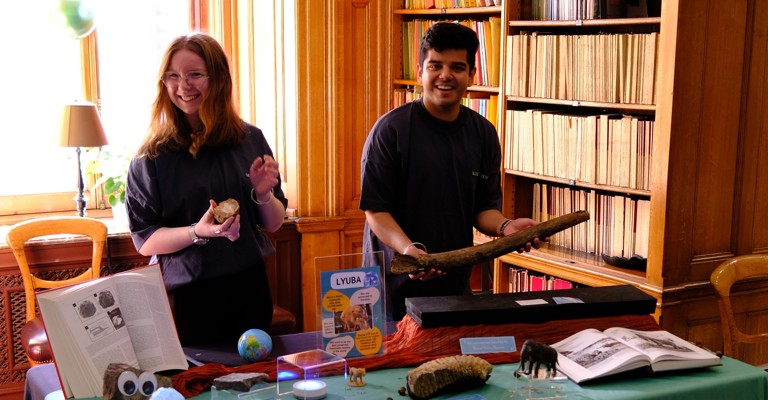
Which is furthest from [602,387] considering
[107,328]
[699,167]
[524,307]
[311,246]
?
[311,246]

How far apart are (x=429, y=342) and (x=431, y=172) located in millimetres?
710

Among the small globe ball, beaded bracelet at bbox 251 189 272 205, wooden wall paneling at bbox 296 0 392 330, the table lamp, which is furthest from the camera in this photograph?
wooden wall paneling at bbox 296 0 392 330

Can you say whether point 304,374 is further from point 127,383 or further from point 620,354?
point 620,354

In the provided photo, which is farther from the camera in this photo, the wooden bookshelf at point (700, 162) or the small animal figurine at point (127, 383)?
the wooden bookshelf at point (700, 162)

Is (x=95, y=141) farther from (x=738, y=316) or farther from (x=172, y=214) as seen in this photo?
(x=738, y=316)

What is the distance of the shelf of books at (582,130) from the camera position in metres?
3.46

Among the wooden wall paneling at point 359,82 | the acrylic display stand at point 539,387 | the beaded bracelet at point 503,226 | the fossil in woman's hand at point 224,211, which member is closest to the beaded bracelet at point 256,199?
the fossil in woman's hand at point 224,211

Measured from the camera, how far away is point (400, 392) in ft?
6.51

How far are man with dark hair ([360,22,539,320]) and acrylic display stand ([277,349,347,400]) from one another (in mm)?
695

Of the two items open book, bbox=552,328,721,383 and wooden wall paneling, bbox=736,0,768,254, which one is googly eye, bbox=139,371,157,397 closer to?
open book, bbox=552,328,721,383

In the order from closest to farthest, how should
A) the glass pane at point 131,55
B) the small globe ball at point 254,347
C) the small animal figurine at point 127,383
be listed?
1. the small animal figurine at point 127,383
2. the small globe ball at point 254,347
3. the glass pane at point 131,55

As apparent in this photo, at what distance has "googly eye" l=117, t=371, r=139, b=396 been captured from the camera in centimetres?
182

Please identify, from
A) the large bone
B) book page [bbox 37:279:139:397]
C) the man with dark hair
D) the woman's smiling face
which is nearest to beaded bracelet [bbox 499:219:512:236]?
the man with dark hair

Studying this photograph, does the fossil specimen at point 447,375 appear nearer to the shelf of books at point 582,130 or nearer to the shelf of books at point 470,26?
the shelf of books at point 582,130
